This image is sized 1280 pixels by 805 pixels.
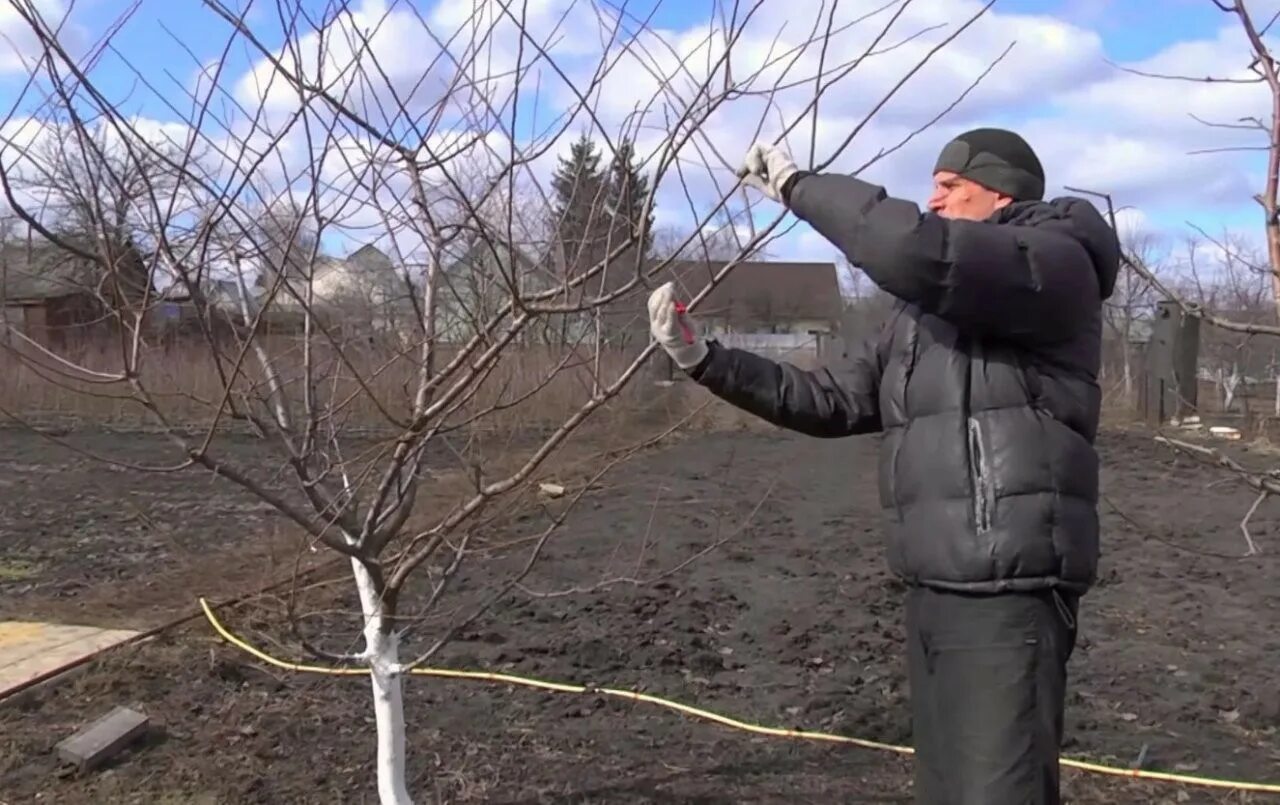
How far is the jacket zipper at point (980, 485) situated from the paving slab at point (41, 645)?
12.4 ft

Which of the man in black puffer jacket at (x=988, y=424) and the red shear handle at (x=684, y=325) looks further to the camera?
the red shear handle at (x=684, y=325)

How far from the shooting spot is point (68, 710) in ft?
14.1

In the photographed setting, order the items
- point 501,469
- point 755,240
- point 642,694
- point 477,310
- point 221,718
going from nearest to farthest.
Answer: point 755,240, point 477,310, point 221,718, point 642,694, point 501,469

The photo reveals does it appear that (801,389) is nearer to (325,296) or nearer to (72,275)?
(325,296)

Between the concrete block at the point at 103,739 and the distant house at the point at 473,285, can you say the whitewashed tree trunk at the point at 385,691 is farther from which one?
the concrete block at the point at 103,739

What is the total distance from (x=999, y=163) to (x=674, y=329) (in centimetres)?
73

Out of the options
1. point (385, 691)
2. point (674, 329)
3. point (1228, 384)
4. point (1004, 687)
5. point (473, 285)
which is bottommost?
point (385, 691)

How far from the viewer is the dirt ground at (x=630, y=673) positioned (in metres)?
3.70

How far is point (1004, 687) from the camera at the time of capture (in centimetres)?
226

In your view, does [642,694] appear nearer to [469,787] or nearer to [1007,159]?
[469,787]

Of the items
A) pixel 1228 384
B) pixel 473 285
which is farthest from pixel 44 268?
pixel 1228 384

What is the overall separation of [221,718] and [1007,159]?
3.32 meters

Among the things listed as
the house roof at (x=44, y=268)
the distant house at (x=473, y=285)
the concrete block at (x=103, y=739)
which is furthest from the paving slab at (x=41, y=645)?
the distant house at (x=473, y=285)

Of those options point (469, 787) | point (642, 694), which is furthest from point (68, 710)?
point (642, 694)
